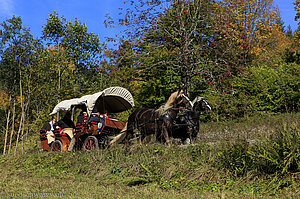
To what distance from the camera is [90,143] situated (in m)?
11.6

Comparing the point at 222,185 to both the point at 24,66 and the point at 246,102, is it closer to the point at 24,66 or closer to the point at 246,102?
the point at 246,102

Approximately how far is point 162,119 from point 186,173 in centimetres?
338

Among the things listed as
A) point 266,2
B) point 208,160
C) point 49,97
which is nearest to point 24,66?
point 49,97

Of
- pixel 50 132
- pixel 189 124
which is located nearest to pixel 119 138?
pixel 189 124

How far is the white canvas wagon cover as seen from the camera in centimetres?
1149

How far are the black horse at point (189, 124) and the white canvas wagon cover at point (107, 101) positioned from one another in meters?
2.68

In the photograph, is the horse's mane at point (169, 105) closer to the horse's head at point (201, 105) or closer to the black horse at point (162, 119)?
the black horse at point (162, 119)

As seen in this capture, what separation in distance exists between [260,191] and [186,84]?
23.3 feet

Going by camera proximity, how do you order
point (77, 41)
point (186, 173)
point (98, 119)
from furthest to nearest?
point (77, 41) < point (98, 119) < point (186, 173)

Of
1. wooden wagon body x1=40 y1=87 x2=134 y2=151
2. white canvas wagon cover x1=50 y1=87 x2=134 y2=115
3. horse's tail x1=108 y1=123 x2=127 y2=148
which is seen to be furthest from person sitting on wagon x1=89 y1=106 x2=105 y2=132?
horse's tail x1=108 y1=123 x2=127 y2=148

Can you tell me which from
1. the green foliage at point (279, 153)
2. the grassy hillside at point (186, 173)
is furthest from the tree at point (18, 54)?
the green foliage at point (279, 153)

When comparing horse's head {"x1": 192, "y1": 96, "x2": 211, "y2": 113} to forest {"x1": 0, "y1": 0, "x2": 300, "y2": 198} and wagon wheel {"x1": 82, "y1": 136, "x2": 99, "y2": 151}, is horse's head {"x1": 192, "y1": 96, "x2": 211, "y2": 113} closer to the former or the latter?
forest {"x1": 0, "y1": 0, "x2": 300, "y2": 198}

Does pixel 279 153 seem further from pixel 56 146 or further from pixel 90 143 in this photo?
pixel 56 146

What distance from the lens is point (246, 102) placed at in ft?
54.6
